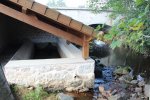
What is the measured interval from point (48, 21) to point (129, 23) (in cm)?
453

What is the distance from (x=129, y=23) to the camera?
2773mm

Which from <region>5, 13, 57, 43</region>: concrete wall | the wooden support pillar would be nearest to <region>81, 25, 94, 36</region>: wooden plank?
the wooden support pillar

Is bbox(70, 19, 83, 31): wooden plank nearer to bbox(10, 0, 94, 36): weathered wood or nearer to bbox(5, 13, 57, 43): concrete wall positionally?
bbox(10, 0, 94, 36): weathered wood

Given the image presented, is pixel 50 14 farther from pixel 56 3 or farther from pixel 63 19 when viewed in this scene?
pixel 56 3

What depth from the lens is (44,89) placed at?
6160 millimetres

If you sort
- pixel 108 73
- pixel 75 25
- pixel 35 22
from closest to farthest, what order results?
pixel 75 25 → pixel 35 22 → pixel 108 73

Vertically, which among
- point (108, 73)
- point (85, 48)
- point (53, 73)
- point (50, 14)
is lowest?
point (108, 73)

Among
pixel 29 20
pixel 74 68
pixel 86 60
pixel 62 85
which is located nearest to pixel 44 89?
→ pixel 62 85

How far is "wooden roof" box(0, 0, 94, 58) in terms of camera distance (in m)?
5.85

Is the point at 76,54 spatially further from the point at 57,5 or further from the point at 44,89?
the point at 57,5

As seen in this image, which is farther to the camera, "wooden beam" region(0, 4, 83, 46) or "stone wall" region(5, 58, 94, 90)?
"wooden beam" region(0, 4, 83, 46)

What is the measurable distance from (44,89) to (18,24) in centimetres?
649

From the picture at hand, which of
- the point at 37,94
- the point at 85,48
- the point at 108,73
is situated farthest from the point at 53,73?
the point at 108,73

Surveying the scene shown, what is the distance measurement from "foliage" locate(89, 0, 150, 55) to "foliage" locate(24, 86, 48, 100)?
2.27m
